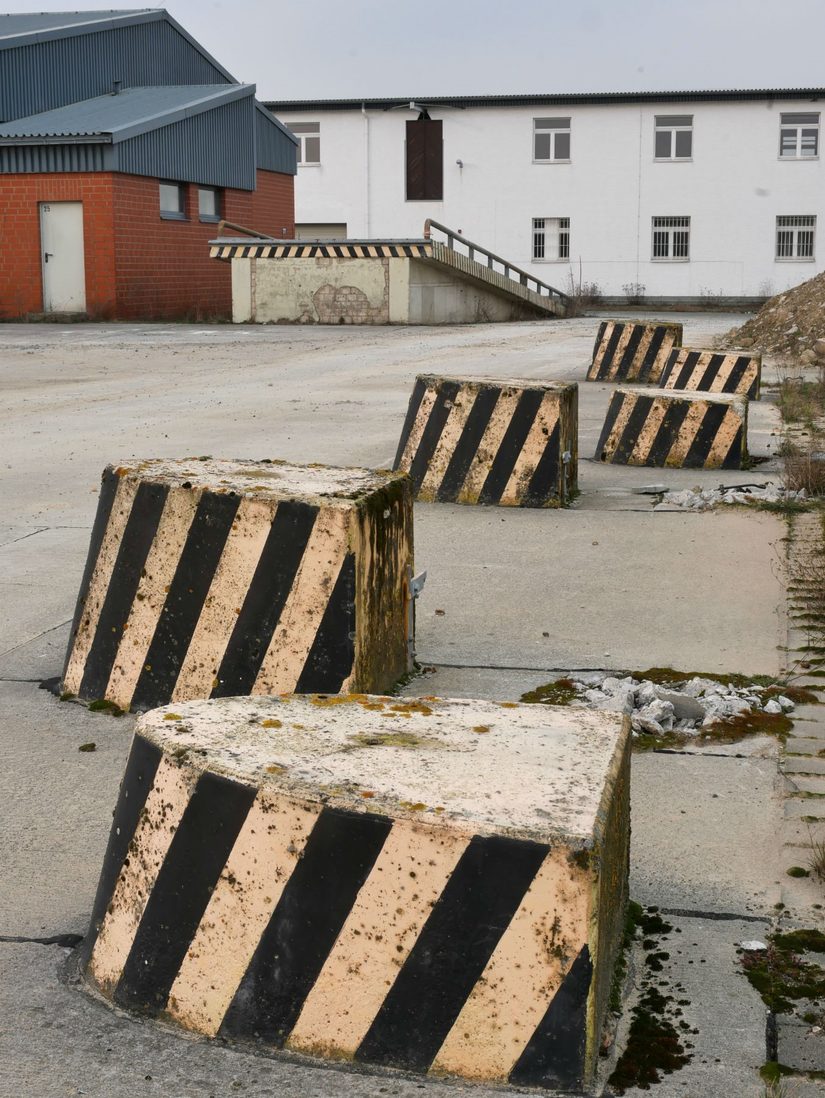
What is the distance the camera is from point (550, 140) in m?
48.1

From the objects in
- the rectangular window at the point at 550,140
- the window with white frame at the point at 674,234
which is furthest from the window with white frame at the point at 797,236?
the rectangular window at the point at 550,140

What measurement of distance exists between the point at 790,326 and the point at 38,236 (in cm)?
1759

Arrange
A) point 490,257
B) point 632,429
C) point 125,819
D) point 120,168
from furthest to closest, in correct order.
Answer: point 490,257 < point 120,168 < point 632,429 < point 125,819

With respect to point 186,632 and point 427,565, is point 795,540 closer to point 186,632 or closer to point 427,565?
point 427,565

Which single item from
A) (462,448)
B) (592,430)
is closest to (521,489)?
(462,448)

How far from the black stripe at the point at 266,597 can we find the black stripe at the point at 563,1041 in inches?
80.6

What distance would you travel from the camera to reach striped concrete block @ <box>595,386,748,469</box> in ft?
33.0

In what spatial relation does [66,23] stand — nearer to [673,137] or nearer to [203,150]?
[203,150]

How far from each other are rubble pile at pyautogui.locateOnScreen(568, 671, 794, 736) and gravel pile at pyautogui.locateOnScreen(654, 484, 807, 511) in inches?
148

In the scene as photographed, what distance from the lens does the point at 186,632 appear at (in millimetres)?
4582

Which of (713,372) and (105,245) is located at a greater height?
(105,245)

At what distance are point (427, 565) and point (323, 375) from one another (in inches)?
456

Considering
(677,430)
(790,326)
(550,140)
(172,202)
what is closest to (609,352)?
(790,326)

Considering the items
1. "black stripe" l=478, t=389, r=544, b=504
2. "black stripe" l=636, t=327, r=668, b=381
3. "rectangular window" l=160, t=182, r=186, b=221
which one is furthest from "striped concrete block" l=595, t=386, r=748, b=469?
"rectangular window" l=160, t=182, r=186, b=221
